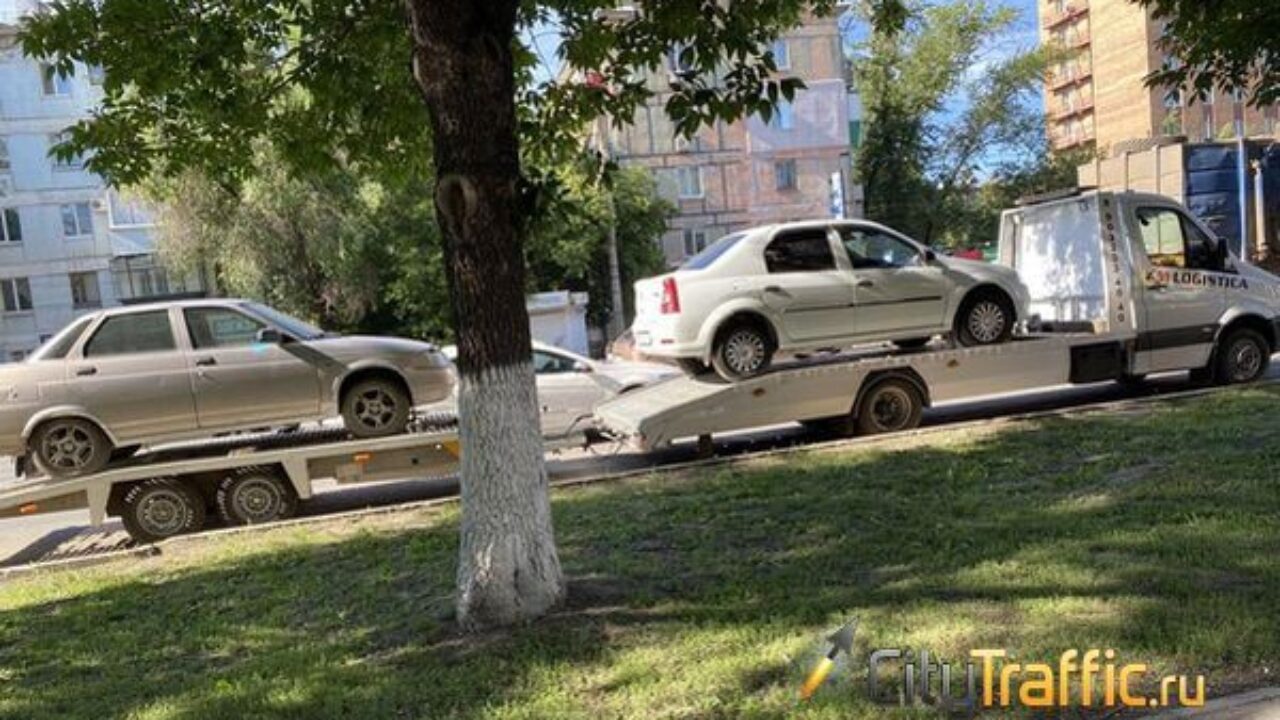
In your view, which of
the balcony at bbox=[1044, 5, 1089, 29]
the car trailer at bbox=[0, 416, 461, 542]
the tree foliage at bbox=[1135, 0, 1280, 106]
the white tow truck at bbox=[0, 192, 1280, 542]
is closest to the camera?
the tree foliage at bbox=[1135, 0, 1280, 106]

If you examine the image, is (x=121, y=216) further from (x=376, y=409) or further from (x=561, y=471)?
(x=376, y=409)

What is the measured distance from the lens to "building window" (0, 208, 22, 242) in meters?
41.0

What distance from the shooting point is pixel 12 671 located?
5.47 meters

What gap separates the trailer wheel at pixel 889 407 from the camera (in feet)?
35.0

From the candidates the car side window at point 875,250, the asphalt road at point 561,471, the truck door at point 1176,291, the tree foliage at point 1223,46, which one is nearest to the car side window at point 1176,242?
the truck door at point 1176,291

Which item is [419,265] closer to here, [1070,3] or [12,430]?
[12,430]

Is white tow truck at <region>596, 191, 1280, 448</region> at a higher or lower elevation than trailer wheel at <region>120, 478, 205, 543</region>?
higher

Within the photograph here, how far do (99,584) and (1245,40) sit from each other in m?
9.75

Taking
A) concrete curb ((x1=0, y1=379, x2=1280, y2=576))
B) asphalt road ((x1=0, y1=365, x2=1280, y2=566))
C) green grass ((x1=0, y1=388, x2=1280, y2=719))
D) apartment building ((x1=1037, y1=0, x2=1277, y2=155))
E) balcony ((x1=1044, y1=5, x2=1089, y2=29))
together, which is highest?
balcony ((x1=1044, y1=5, x2=1089, y2=29))

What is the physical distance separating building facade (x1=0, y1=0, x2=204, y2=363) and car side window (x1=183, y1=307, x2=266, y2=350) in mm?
33877

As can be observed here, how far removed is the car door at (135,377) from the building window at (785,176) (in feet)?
123

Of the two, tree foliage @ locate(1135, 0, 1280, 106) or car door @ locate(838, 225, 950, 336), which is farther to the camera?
car door @ locate(838, 225, 950, 336)

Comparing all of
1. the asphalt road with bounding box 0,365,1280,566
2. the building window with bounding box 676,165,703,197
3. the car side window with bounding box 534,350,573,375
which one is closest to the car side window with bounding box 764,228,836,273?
the asphalt road with bounding box 0,365,1280,566

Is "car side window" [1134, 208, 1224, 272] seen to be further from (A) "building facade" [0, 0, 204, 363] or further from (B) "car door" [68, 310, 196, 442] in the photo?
(A) "building facade" [0, 0, 204, 363]
